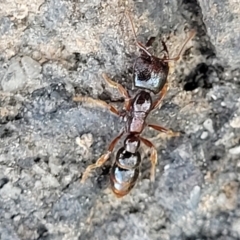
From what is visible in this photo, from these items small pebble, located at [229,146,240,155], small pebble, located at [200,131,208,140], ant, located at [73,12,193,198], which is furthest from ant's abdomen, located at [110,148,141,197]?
small pebble, located at [229,146,240,155]

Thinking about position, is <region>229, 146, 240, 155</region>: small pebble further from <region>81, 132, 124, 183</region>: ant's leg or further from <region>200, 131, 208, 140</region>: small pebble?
<region>81, 132, 124, 183</region>: ant's leg

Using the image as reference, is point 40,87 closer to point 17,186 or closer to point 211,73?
point 17,186

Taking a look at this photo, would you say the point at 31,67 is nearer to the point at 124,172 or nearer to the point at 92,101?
the point at 92,101

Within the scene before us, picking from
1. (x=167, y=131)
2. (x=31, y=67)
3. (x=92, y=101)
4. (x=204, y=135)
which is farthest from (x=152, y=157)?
(x=31, y=67)

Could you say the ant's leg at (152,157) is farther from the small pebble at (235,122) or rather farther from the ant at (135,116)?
the small pebble at (235,122)

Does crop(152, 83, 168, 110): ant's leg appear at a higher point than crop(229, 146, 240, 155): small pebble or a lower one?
higher

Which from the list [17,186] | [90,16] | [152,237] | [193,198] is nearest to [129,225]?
[152,237]
